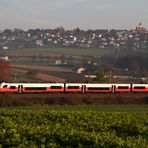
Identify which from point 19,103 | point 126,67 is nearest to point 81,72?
point 126,67

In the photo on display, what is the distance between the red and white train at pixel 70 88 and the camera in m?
70.6

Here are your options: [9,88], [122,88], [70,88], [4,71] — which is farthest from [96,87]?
[4,71]

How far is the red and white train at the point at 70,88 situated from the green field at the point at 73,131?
37.4 meters

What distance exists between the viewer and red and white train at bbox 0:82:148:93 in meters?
70.6

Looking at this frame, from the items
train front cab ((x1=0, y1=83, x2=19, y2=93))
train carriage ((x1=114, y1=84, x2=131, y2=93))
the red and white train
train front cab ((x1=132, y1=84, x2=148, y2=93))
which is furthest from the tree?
train front cab ((x1=132, y1=84, x2=148, y2=93))

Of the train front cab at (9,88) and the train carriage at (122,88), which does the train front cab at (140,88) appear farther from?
the train front cab at (9,88)

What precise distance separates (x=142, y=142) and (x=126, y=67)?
562 feet

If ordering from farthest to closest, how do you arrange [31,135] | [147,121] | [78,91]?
[78,91]
[147,121]
[31,135]

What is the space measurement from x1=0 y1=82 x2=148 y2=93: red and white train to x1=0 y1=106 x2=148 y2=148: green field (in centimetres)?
3740

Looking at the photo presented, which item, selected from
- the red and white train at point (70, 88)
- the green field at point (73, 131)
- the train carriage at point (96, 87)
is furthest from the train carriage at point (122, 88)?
the green field at point (73, 131)

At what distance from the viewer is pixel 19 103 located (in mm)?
61812

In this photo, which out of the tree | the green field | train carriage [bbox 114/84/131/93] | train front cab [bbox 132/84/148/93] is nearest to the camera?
the green field

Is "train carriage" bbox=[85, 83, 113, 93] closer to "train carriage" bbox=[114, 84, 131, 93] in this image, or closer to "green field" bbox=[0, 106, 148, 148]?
"train carriage" bbox=[114, 84, 131, 93]

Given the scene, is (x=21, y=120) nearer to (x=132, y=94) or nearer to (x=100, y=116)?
(x=100, y=116)
